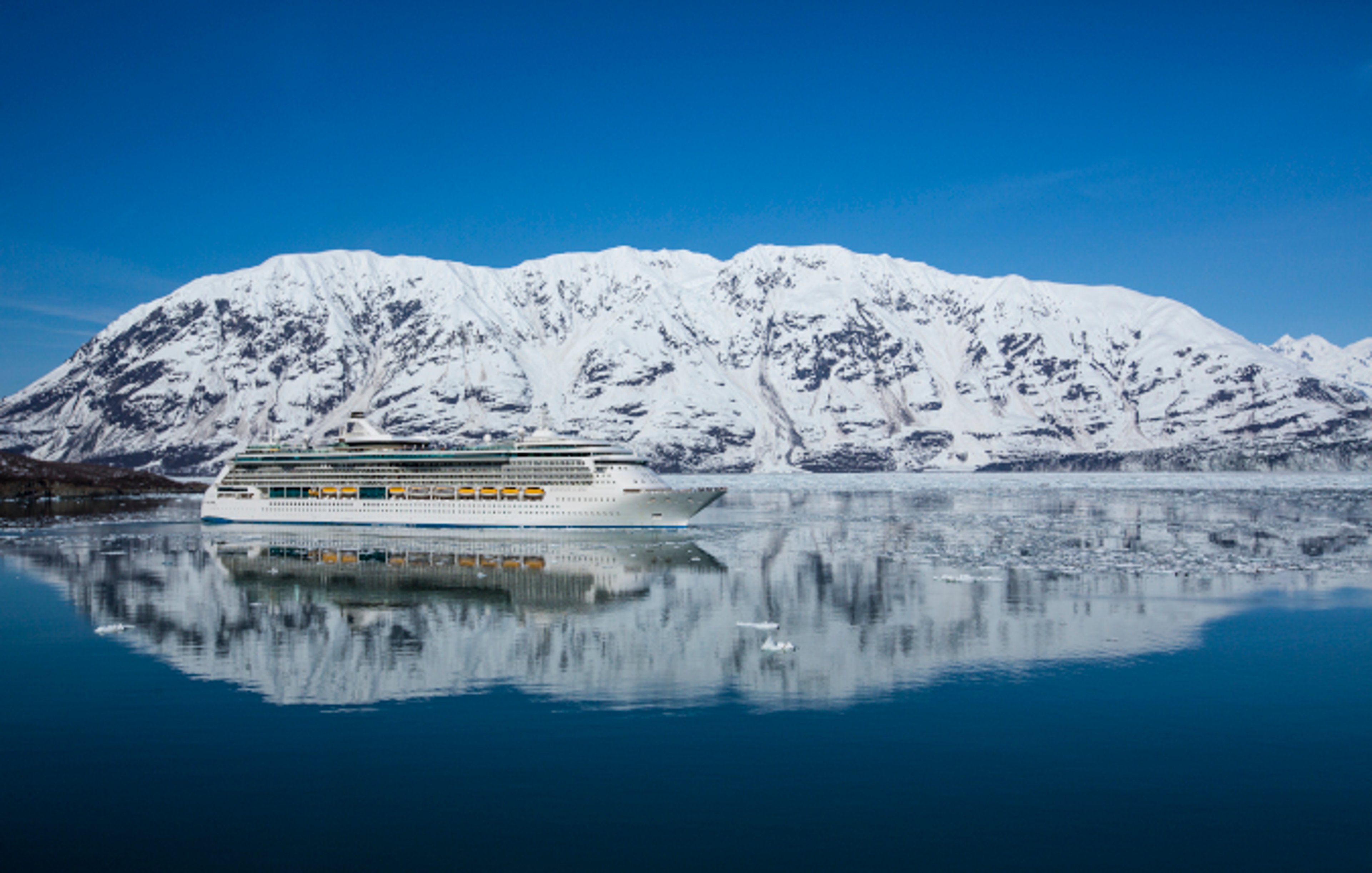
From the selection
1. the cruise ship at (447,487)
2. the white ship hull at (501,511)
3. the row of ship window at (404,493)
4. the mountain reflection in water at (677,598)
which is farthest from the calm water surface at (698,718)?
the row of ship window at (404,493)

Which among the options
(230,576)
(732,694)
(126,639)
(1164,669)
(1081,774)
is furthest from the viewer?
(230,576)

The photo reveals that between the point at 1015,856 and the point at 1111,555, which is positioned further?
the point at 1111,555

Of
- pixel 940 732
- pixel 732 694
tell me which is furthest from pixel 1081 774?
pixel 732 694

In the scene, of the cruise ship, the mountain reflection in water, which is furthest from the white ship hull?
the mountain reflection in water

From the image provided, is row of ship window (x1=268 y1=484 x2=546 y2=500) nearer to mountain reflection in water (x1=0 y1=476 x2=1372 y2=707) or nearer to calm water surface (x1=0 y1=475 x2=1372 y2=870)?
mountain reflection in water (x1=0 y1=476 x2=1372 y2=707)

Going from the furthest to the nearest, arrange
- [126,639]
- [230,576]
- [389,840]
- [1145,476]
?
1. [1145,476]
2. [230,576]
3. [126,639]
4. [389,840]

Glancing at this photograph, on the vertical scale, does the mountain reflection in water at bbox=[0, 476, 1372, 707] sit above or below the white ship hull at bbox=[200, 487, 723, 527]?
below

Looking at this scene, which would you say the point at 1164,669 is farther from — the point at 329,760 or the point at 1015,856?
the point at 329,760
